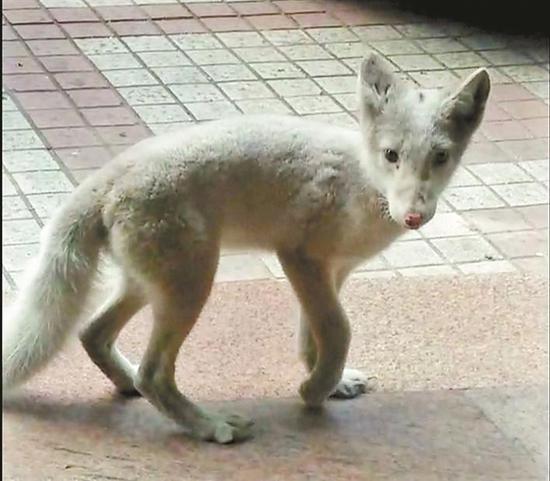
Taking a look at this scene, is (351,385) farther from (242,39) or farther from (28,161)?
(242,39)

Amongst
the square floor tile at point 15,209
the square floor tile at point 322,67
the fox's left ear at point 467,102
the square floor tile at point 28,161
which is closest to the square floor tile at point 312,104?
the square floor tile at point 322,67

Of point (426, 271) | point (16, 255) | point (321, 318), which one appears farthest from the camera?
point (426, 271)

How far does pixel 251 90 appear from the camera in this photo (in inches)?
105

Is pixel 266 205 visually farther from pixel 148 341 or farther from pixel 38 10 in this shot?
pixel 38 10

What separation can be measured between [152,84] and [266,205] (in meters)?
0.84

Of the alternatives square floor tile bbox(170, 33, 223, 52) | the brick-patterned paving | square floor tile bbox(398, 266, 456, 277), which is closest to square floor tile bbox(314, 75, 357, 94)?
the brick-patterned paving

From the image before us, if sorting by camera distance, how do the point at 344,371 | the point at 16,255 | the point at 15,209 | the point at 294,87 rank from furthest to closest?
1. the point at 294,87
2. the point at 15,209
3. the point at 16,255
4. the point at 344,371

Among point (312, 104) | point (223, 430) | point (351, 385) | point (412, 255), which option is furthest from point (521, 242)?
point (223, 430)

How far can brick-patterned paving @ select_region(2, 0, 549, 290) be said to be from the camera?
2.33 meters

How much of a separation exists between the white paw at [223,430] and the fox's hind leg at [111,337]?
13 cm

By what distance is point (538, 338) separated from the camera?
7.09ft

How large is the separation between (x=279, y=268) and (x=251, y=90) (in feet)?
2.00

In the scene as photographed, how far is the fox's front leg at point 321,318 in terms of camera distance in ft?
6.19

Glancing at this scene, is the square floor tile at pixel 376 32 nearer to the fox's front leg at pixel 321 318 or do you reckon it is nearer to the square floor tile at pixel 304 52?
the square floor tile at pixel 304 52
